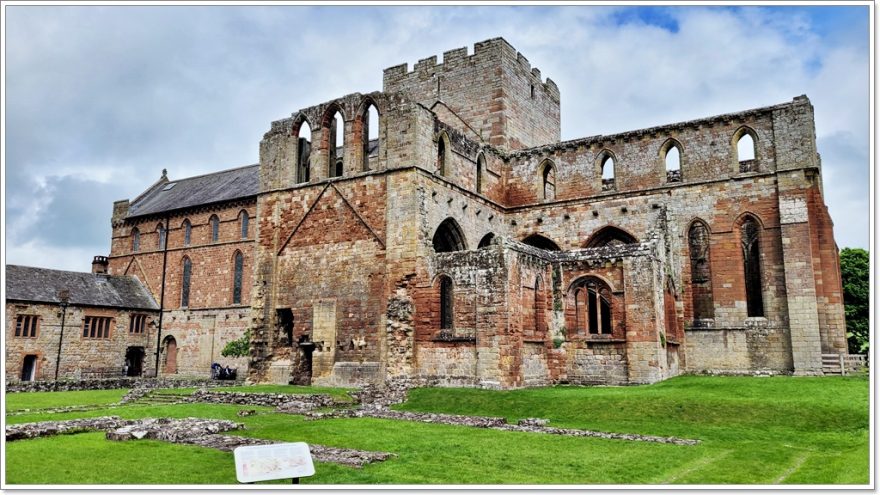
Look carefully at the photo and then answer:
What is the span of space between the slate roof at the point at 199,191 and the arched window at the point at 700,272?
25009mm

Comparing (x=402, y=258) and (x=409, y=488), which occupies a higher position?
(x=402, y=258)

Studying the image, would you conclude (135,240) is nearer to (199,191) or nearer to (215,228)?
(199,191)

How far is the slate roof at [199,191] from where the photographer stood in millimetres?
43356

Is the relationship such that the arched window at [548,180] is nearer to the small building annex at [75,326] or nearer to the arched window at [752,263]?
the arched window at [752,263]

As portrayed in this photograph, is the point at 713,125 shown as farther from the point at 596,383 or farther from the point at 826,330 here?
the point at 596,383

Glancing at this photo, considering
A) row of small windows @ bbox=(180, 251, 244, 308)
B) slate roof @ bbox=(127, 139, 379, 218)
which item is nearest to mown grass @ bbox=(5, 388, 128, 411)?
row of small windows @ bbox=(180, 251, 244, 308)

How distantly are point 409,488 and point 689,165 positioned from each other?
951 inches

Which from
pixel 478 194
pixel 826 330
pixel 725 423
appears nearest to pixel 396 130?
pixel 478 194

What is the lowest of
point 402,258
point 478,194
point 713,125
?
point 402,258

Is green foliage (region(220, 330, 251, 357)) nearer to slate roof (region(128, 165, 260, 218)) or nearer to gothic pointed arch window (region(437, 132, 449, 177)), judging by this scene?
slate roof (region(128, 165, 260, 218))

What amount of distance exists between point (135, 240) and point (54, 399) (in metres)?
24.8

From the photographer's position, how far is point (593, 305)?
26.2 metres

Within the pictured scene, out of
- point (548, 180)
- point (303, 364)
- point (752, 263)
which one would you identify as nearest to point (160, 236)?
point (303, 364)

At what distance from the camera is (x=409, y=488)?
9227 mm
